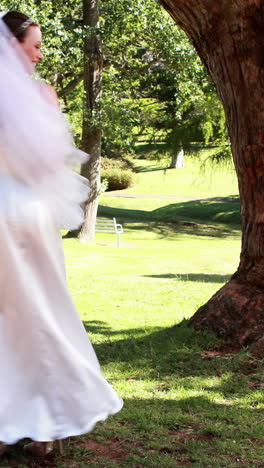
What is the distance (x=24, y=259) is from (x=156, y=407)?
1.75 meters

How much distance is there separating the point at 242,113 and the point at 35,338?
11.0 ft

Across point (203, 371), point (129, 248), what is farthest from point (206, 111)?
point (203, 371)

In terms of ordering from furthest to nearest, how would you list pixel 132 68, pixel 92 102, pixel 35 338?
pixel 132 68 → pixel 92 102 → pixel 35 338

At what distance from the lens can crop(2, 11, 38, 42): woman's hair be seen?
132 inches

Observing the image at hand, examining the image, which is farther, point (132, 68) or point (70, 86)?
point (70, 86)

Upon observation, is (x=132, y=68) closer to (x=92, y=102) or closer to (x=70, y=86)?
(x=92, y=102)

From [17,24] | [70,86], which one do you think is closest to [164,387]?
[17,24]

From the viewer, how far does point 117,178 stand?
136 ft

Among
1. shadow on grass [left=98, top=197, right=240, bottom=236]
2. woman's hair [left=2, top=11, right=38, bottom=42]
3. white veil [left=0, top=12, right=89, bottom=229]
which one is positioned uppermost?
woman's hair [left=2, top=11, right=38, bottom=42]

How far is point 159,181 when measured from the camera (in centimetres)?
4512

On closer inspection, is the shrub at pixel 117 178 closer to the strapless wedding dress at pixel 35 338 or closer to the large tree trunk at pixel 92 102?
the large tree trunk at pixel 92 102

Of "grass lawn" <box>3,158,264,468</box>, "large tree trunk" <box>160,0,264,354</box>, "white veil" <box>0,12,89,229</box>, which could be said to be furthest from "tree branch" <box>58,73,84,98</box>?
"white veil" <box>0,12,89,229</box>

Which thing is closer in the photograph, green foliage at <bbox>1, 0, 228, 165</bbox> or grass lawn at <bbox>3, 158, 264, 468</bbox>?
grass lawn at <bbox>3, 158, 264, 468</bbox>

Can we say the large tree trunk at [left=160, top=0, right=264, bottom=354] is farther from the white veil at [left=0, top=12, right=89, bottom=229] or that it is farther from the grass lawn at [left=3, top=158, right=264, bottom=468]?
the white veil at [left=0, top=12, right=89, bottom=229]
